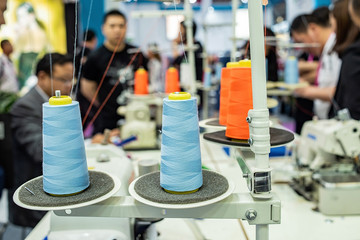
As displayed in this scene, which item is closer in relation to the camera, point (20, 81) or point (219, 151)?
point (219, 151)

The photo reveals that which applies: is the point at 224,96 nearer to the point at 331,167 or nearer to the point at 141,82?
the point at 331,167

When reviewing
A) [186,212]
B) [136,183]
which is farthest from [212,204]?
[136,183]

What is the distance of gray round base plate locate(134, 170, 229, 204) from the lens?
0.71 meters

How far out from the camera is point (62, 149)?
72cm

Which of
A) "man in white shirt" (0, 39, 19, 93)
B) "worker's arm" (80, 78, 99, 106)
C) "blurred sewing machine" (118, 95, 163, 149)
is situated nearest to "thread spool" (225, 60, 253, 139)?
"blurred sewing machine" (118, 95, 163, 149)

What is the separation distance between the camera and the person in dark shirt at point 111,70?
2.73 metres

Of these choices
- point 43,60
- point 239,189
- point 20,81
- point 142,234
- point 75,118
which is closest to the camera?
point 75,118

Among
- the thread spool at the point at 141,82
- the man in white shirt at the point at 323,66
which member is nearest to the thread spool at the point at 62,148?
the thread spool at the point at 141,82

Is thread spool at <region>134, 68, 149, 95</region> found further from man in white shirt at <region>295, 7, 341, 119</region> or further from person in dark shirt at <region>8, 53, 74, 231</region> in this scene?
man in white shirt at <region>295, 7, 341, 119</region>

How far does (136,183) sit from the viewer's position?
810 mm

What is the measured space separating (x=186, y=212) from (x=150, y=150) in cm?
156

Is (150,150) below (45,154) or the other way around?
below

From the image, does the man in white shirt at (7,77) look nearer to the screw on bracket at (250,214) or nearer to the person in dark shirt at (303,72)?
the person in dark shirt at (303,72)

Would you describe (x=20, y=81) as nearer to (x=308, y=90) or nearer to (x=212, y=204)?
(x=308, y=90)
